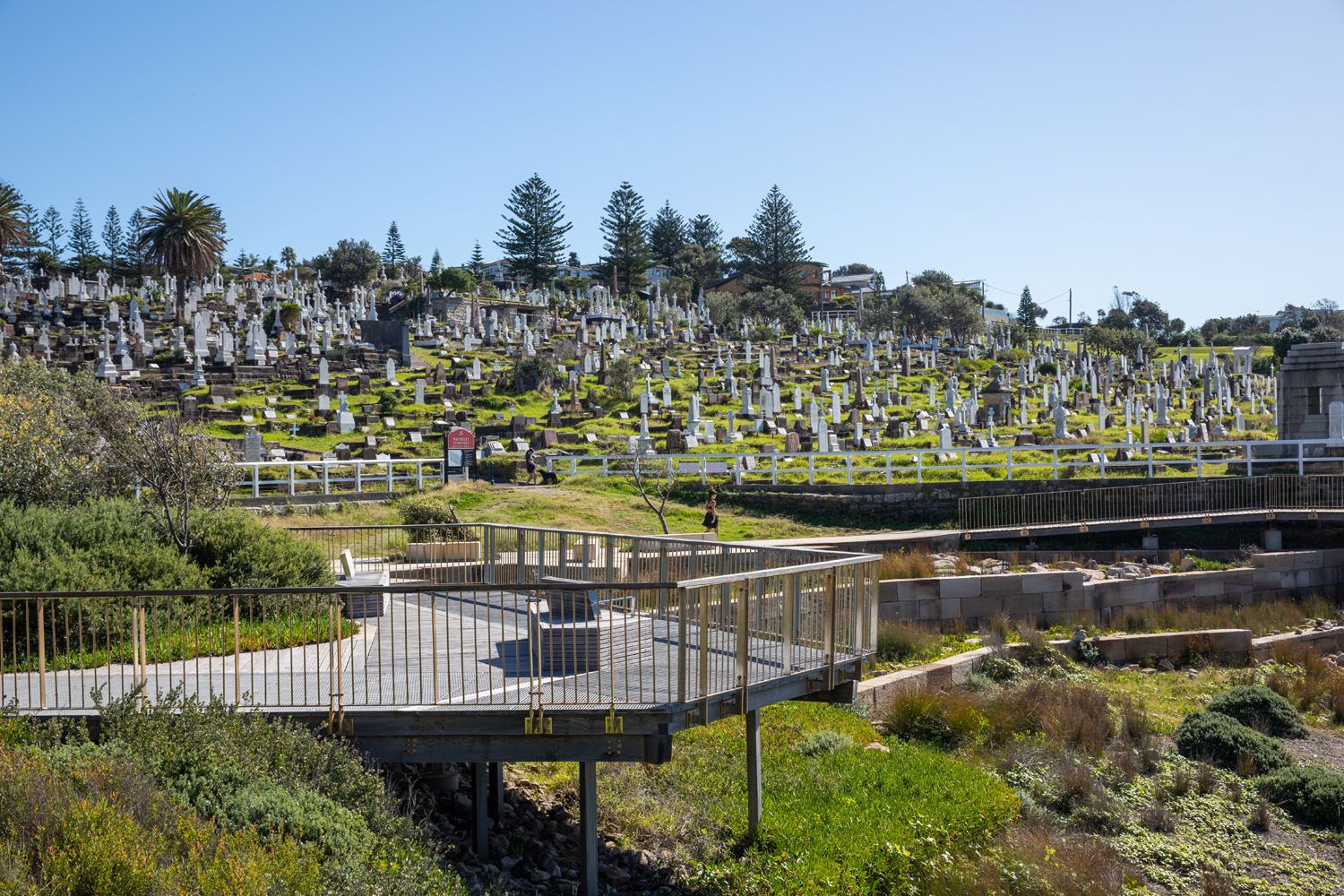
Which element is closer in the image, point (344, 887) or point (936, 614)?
point (344, 887)

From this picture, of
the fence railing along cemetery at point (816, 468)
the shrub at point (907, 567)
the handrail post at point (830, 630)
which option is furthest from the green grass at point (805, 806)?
the fence railing along cemetery at point (816, 468)

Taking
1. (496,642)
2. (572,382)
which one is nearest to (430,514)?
(496,642)

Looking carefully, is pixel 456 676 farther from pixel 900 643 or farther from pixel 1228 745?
pixel 900 643

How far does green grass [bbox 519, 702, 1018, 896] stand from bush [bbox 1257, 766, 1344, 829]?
11.8 ft

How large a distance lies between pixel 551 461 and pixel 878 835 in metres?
20.9

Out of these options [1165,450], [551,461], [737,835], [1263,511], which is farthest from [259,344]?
[737,835]

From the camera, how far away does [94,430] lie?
19609mm

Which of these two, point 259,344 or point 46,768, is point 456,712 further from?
point 259,344

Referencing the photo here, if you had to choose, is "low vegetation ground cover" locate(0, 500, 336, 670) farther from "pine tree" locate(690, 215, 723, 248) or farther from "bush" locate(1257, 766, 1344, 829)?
"pine tree" locate(690, 215, 723, 248)

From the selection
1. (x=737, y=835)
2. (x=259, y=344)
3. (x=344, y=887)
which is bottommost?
(x=737, y=835)

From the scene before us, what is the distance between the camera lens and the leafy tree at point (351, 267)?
281 ft

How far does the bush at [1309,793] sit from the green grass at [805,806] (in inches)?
142

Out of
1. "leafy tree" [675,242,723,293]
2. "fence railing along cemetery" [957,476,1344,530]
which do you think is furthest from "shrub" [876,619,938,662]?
"leafy tree" [675,242,723,293]

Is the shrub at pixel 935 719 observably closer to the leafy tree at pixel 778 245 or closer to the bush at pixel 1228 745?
the bush at pixel 1228 745
